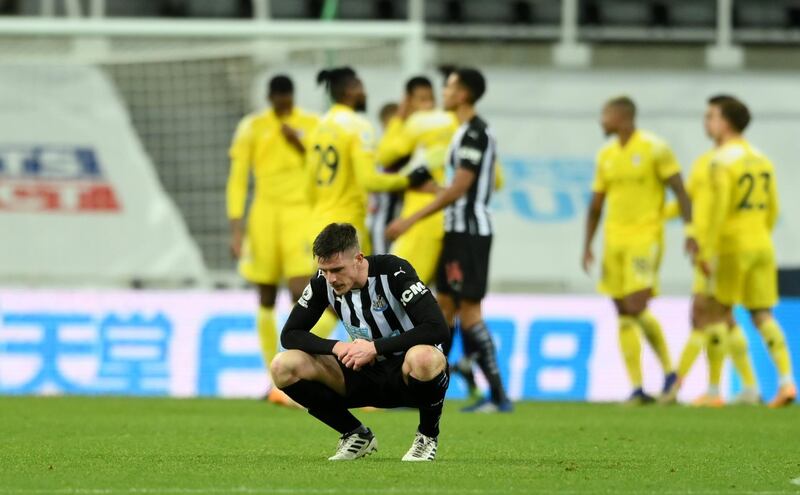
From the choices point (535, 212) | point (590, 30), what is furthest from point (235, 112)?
point (590, 30)

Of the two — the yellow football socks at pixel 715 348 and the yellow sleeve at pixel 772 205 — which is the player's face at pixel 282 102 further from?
the yellow sleeve at pixel 772 205

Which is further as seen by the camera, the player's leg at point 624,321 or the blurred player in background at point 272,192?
the player's leg at point 624,321

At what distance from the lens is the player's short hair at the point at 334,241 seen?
639 cm

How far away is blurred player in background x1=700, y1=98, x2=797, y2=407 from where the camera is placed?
12109 mm

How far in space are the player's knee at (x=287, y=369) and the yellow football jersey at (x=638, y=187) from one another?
19.3 feet

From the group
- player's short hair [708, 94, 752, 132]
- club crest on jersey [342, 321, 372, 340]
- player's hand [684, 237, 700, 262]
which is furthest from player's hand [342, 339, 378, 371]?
player's short hair [708, 94, 752, 132]

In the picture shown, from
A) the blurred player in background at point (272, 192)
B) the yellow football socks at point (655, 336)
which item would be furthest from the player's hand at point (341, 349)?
the yellow football socks at point (655, 336)

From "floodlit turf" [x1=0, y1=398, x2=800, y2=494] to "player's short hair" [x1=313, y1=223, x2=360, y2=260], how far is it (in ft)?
2.77

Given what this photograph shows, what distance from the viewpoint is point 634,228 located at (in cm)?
1223

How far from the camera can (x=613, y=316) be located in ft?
44.7

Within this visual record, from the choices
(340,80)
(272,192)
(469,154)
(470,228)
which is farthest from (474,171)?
(272,192)

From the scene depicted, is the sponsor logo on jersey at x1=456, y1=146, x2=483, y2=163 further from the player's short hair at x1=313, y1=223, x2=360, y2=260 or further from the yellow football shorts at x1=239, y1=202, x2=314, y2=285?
the player's short hair at x1=313, y1=223, x2=360, y2=260

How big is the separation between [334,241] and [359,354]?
0.47 meters

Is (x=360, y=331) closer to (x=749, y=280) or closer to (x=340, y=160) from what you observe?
(x=340, y=160)
